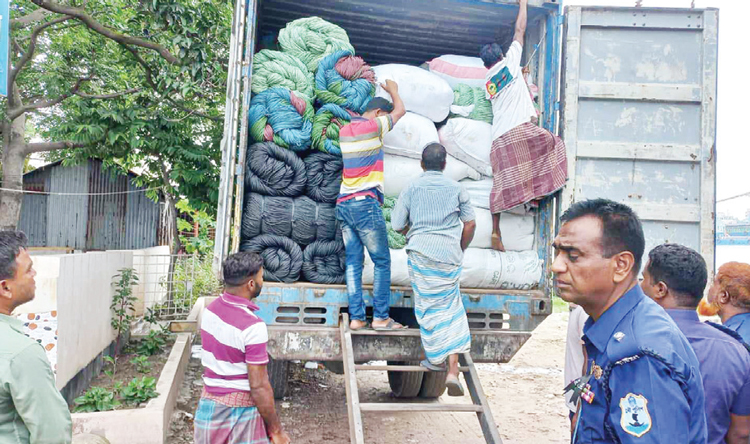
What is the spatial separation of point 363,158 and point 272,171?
23.0 inches

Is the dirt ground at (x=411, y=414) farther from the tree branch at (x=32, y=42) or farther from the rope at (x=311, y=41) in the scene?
the tree branch at (x=32, y=42)

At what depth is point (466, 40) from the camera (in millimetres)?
4492

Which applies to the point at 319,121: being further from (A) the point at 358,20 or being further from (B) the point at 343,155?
(A) the point at 358,20

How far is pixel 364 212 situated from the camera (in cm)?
315

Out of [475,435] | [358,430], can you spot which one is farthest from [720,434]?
[475,435]

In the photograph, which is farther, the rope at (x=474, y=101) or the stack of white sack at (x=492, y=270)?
the rope at (x=474, y=101)

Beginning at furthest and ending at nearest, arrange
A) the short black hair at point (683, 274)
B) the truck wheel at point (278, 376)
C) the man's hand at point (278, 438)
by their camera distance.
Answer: the truck wheel at point (278, 376)
the man's hand at point (278, 438)
the short black hair at point (683, 274)

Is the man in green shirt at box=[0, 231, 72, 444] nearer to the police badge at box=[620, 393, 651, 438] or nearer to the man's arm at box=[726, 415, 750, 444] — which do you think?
the police badge at box=[620, 393, 651, 438]

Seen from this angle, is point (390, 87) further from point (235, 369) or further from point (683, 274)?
point (683, 274)

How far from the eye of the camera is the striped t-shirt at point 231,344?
2.20m

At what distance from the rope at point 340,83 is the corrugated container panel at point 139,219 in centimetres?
1067

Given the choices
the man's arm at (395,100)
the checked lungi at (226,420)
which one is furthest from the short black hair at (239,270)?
the man's arm at (395,100)

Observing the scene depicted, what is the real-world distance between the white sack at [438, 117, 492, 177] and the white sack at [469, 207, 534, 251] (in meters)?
0.33

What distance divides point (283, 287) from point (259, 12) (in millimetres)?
2232
